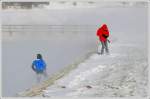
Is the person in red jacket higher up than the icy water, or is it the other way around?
the person in red jacket

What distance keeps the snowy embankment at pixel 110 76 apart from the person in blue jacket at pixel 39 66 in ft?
1.26

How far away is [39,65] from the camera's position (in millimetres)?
11484

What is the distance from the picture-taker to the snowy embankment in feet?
36.4

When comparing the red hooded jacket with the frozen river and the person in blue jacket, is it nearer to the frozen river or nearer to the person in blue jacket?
the frozen river

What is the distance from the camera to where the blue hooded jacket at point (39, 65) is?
37.6 ft

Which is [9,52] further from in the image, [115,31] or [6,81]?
[115,31]

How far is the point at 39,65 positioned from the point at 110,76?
4.30ft

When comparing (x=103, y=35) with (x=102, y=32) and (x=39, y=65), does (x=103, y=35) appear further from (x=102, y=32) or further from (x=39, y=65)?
(x=39, y=65)

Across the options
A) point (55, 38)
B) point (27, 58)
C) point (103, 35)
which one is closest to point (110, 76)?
point (103, 35)

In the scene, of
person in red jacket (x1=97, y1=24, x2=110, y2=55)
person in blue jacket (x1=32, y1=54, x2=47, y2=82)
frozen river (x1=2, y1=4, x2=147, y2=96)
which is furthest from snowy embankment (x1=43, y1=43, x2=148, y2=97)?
person in blue jacket (x1=32, y1=54, x2=47, y2=82)

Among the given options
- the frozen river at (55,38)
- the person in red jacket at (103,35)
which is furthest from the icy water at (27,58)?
the person in red jacket at (103,35)

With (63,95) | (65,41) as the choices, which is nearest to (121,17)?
(65,41)

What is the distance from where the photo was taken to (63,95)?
1105 centimetres

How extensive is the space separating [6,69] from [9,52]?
12.4 inches
